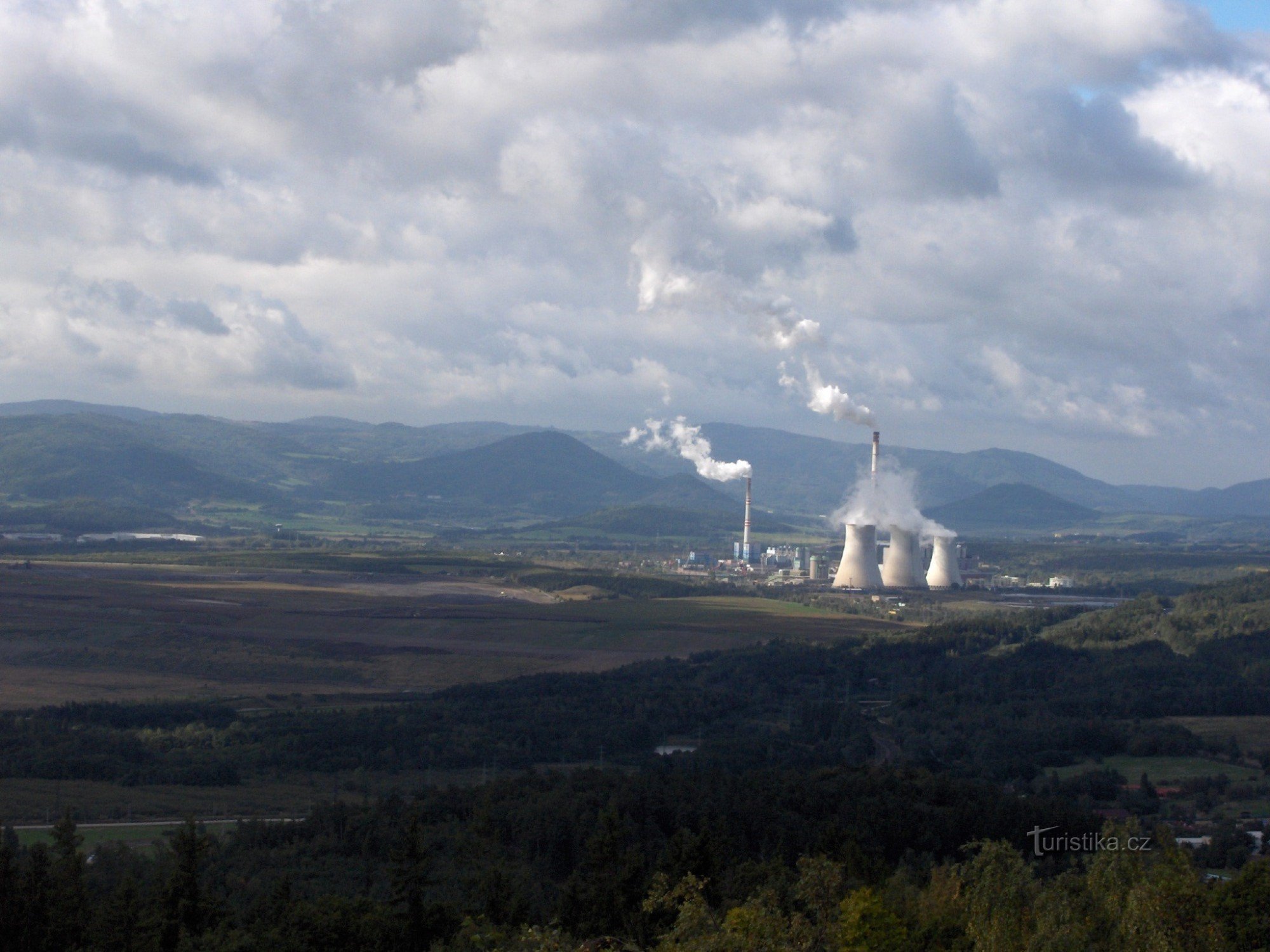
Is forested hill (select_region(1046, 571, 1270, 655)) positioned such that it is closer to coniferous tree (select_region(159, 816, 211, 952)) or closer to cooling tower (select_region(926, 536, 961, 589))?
cooling tower (select_region(926, 536, 961, 589))

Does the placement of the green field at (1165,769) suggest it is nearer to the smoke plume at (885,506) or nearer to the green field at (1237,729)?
the green field at (1237,729)

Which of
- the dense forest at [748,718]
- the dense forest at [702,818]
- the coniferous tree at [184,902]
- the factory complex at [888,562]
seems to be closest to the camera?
the dense forest at [702,818]

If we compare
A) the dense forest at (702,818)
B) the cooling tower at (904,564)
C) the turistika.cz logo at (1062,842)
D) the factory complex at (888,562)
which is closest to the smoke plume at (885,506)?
the factory complex at (888,562)

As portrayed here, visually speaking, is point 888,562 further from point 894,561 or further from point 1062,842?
point 1062,842

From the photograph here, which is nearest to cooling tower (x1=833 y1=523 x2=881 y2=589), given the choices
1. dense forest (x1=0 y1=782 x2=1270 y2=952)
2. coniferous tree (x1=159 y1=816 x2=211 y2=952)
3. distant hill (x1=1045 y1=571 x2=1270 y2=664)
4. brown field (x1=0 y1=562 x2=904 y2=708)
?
brown field (x1=0 y1=562 x2=904 y2=708)

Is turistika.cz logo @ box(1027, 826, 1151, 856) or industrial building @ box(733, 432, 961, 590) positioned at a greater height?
industrial building @ box(733, 432, 961, 590)

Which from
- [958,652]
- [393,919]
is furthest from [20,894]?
[958,652]
